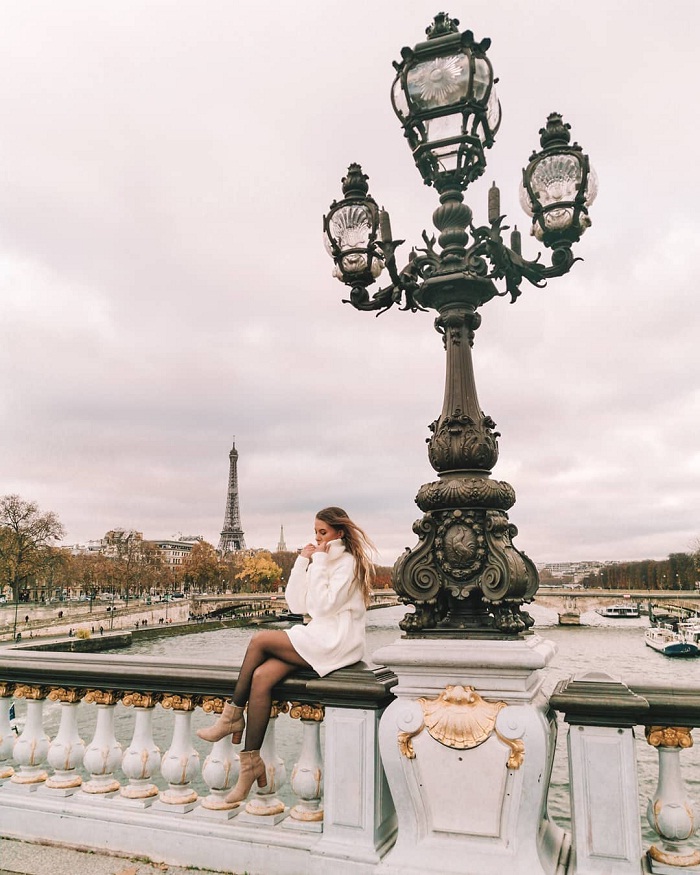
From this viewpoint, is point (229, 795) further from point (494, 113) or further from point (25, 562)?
point (25, 562)

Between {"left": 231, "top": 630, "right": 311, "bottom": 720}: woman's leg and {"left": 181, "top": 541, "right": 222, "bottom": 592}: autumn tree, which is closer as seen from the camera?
{"left": 231, "top": 630, "right": 311, "bottom": 720}: woman's leg

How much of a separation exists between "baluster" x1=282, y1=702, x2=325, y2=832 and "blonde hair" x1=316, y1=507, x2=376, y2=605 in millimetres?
643

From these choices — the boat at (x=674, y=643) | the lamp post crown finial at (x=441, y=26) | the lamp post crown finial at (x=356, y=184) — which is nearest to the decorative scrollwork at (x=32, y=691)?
the lamp post crown finial at (x=356, y=184)

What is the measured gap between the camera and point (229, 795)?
3.49m

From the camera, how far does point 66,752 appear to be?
396 cm

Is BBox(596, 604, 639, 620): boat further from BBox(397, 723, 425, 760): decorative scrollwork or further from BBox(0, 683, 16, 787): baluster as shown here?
BBox(397, 723, 425, 760): decorative scrollwork

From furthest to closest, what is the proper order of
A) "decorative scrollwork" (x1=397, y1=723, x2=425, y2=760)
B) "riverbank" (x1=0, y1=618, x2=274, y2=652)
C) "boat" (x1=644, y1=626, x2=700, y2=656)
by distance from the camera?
"boat" (x1=644, y1=626, x2=700, y2=656)
"riverbank" (x1=0, y1=618, x2=274, y2=652)
"decorative scrollwork" (x1=397, y1=723, x2=425, y2=760)

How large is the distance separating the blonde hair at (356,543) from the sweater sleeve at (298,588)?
25 centimetres

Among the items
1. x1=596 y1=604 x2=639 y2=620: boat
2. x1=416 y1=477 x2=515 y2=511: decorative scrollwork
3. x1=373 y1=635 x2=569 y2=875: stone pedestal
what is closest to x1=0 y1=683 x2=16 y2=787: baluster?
x1=373 y1=635 x2=569 y2=875: stone pedestal

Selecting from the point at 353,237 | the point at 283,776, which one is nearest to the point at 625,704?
the point at 283,776

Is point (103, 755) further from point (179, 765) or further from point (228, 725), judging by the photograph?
point (228, 725)

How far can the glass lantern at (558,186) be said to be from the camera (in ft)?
12.1

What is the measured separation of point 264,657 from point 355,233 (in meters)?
2.43

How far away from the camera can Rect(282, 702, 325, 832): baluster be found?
11.2ft
